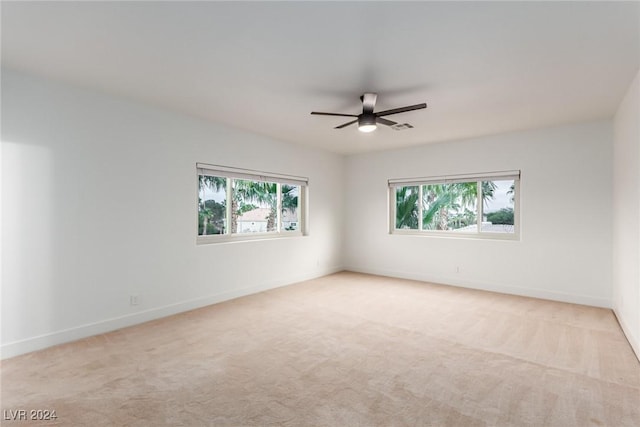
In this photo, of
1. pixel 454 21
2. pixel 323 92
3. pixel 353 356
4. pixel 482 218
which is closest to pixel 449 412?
pixel 353 356

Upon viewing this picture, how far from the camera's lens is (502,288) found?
4793 mm

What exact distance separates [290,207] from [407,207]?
7.05 ft

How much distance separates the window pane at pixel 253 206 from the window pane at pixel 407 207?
7.63ft

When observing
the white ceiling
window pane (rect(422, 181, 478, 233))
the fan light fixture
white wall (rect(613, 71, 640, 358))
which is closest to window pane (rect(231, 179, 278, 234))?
the white ceiling

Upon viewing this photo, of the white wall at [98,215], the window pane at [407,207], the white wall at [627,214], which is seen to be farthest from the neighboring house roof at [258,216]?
the white wall at [627,214]

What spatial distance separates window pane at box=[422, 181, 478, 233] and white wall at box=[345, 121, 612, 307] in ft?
0.91

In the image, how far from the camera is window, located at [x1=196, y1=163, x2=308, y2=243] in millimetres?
4324

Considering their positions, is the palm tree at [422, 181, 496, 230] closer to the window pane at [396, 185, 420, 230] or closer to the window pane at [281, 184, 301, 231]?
the window pane at [396, 185, 420, 230]

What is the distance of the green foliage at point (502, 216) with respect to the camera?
487 centimetres

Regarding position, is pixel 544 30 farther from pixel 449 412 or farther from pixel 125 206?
pixel 125 206

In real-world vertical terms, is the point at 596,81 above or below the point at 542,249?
above

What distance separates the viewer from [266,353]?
2785 millimetres

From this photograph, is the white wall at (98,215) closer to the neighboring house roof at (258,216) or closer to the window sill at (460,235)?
the neighboring house roof at (258,216)

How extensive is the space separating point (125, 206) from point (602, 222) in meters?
5.68
